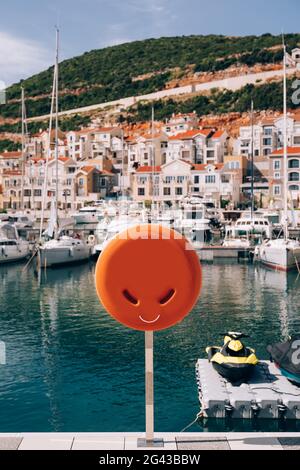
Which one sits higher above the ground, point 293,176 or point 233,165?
point 233,165

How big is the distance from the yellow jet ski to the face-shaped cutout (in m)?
5.31

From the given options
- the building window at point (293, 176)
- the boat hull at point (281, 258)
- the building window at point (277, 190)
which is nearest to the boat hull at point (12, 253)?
the boat hull at point (281, 258)

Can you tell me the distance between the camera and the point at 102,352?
55.3ft

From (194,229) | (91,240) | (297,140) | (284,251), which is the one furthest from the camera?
(297,140)

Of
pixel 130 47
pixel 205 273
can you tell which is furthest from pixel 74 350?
pixel 130 47

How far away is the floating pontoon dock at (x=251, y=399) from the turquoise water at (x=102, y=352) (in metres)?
0.21

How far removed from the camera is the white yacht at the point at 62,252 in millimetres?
35438

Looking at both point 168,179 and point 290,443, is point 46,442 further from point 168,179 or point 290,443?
point 168,179

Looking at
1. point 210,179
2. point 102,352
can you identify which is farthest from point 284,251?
point 210,179

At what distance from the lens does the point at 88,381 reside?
14.3 metres

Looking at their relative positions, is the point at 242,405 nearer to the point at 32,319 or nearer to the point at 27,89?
the point at 32,319

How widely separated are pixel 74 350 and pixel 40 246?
19732 millimetres

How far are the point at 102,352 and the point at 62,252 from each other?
20112mm
